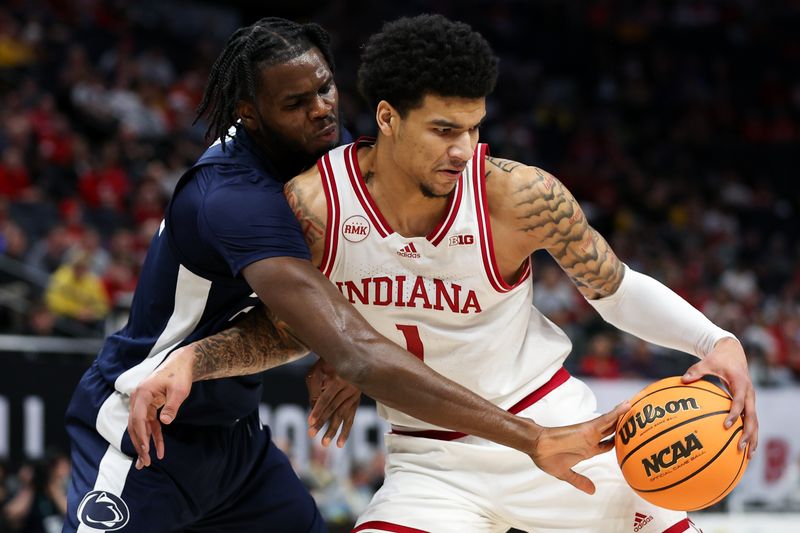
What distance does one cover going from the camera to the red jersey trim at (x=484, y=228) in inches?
130

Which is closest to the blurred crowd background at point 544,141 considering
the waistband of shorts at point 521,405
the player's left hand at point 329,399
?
the player's left hand at point 329,399

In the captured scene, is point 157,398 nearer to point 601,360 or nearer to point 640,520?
point 640,520

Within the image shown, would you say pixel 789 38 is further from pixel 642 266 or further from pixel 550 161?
pixel 642 266

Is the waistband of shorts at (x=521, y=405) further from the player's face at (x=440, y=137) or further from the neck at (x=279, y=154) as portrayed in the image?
the neck at (x=279, y=154)

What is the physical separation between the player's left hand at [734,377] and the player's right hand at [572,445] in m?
0.29

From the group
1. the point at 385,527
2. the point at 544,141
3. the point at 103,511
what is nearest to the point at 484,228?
the point at 385,527

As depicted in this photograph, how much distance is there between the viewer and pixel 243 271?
3172mm

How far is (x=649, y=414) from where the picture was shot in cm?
309

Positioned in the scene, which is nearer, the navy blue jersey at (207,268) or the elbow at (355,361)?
the elbow at (355,361)

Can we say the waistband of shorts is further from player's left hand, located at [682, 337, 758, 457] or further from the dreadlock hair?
the dreadlock hair

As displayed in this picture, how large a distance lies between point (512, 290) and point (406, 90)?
0.70 m

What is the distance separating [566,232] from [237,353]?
1085 mm

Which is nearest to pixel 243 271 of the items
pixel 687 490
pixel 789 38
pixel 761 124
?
pixel 687 490

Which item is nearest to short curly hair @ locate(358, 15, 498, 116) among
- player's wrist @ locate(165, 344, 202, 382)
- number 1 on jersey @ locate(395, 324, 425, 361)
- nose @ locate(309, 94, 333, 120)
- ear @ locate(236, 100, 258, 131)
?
nose @ locate(309, 94, 333, 120)
